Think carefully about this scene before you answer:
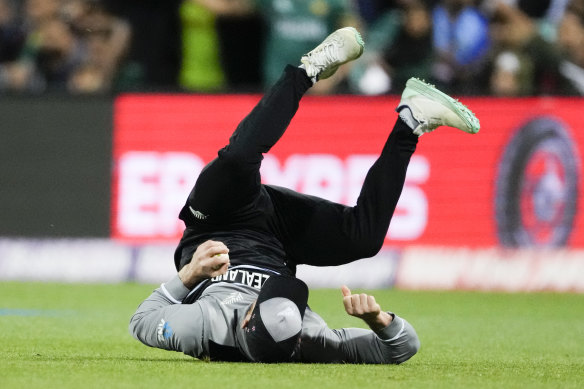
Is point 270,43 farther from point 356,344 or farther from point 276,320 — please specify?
point 276,320

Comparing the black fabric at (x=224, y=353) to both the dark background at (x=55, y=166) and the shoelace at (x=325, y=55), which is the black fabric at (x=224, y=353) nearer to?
the shoelace at (x=325, y=55)

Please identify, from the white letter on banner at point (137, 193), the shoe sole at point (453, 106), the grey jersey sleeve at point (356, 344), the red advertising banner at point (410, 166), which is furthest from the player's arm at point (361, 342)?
the white letter on banner at point (137, 193)

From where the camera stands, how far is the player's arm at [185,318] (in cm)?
585

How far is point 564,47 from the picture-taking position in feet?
41.9

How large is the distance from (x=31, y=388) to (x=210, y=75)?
8.11 meters

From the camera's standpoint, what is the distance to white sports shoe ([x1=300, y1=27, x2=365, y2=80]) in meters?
6.57

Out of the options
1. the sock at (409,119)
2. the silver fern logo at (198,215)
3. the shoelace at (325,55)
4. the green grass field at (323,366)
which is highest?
the shoelace at (325,55)

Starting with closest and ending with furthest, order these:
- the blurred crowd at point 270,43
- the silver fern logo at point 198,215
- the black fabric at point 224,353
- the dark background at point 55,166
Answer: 1. the black fabric at point 224,353
2. the silver fern logo at point 198,215
3. the dark background at point 55,166
4. the blurred crowd at point 270,43

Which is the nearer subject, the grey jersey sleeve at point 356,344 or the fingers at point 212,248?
the fingers at point 212,248

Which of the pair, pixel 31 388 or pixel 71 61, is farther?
pixel 71 61

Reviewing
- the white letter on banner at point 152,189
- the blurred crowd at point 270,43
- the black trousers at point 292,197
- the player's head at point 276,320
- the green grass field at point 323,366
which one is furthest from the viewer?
the blurred crowd at point 270,43

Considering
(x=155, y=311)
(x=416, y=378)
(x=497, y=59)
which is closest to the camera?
(x=416, y=378)

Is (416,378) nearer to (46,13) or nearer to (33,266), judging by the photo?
(33,266)

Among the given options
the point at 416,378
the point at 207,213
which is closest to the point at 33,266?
the point at 207,213
